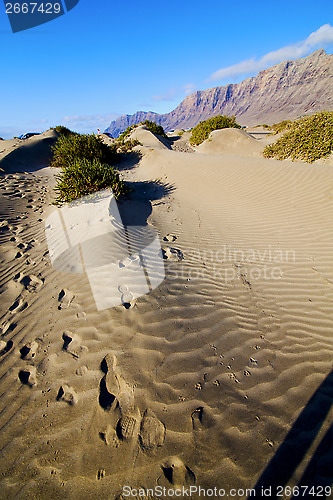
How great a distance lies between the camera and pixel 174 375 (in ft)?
6.74

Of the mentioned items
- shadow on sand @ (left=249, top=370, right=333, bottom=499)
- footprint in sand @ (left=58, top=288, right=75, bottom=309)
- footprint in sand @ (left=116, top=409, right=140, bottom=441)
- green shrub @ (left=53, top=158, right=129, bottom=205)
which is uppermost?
green shrub @ (left=53, top=158, right=129, bottom=205)

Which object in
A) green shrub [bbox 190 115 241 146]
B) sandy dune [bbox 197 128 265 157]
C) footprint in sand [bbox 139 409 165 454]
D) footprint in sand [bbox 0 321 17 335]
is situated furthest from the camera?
green shrub [bbox 190 115 241 146]

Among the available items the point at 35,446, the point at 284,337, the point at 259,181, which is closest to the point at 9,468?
the point at 35,446

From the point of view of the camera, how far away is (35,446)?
1.65 metres

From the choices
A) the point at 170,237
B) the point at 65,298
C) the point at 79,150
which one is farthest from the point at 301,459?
the point at 79,150

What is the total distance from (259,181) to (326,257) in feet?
12.6

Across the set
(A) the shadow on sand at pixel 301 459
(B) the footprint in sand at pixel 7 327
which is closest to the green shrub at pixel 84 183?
(B) the footprint in sand at pixel 7 327

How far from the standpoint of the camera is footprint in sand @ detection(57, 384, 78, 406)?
1872 mm

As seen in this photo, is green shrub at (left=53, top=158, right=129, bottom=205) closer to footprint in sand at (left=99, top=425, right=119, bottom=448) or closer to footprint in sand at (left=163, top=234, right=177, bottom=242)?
footprint in sand at (left=163, top=234, right=177, bottom=242)

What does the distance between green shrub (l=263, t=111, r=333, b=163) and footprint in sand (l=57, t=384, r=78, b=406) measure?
1176 centimetres

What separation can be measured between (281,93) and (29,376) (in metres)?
166

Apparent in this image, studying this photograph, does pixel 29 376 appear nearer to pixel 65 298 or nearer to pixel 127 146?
pixel 65 298

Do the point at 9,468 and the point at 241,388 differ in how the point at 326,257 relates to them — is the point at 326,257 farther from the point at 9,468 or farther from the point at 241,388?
the point at 9,468

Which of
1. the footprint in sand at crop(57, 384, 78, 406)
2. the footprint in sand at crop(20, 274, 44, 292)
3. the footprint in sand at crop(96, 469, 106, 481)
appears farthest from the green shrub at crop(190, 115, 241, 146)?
the footprint in sand at crop(96, 469, 106, 481)
